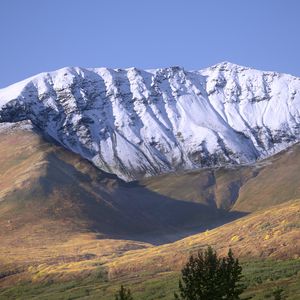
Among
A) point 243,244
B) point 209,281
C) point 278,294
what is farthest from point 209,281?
point 243,244

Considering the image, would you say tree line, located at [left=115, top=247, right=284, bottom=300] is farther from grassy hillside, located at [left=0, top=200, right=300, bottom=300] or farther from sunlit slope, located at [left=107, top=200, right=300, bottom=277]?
sunlit slope, located at [left=107, top=200, right=300, bottom=277]

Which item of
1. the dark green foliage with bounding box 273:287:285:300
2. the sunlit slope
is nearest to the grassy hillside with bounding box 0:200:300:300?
the sunlit slope

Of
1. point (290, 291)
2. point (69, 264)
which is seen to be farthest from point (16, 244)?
point (290, 291)

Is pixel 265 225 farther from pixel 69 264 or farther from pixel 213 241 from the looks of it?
pixel 69 264

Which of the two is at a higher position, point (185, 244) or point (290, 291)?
point (185, 244)

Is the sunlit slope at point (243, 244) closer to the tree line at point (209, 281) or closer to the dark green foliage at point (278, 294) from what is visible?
the dark green foliage at point (278, 294)

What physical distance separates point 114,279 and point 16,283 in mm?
21353

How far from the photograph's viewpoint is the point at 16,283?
147 metres

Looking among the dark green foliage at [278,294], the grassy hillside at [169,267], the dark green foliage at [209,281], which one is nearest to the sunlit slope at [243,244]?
the grassy hillside at [169,267]

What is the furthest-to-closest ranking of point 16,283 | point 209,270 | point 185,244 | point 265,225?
point 185,244 → point 265,225 → point 16,283 → point 209,270

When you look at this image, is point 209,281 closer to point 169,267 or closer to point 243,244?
point 169,267

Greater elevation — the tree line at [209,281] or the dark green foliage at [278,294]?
the tree line at [209,281]

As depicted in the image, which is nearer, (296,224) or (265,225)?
(296,224)

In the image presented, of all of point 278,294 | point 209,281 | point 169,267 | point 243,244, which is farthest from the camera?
point 243,244
